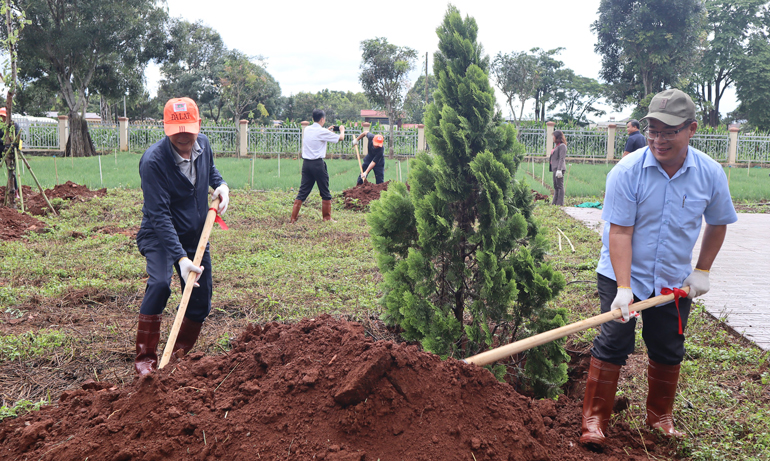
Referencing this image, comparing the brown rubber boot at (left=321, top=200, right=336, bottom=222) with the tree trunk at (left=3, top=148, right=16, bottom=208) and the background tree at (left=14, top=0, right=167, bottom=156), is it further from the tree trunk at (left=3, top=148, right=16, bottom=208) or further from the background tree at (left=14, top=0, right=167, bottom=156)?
the background tree at (left=14, top=0, right=167, bottom=156)

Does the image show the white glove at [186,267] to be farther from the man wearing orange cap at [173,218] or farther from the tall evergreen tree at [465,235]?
the tall evergreen tree at [465,235]

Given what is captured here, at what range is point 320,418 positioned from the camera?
242cm

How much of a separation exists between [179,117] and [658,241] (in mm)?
2987

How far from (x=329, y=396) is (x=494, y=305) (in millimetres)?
1305

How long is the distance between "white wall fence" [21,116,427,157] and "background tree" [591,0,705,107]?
15.5 meters

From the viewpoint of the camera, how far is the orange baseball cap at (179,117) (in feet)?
11.2

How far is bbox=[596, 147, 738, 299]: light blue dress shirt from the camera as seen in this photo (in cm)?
276

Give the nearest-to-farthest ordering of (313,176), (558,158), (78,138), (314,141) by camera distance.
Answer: (314,141), (313,176), (558,158), (78,138)

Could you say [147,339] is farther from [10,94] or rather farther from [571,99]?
[571,99]

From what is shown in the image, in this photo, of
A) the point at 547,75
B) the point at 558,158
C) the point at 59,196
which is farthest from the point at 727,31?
the point at 59,196

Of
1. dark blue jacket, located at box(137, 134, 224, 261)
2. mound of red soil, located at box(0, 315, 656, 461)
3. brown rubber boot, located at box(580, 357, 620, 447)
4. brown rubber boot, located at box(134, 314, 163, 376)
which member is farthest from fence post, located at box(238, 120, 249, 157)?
brown rubber boot, located at box(580, 357, 620, 447)

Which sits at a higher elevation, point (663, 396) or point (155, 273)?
point (155, 273)

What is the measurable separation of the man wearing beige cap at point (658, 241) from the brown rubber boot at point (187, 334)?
270 centimetres

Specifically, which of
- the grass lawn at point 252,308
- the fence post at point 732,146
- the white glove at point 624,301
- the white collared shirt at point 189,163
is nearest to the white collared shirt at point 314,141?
the grass lawn at point 252,308
